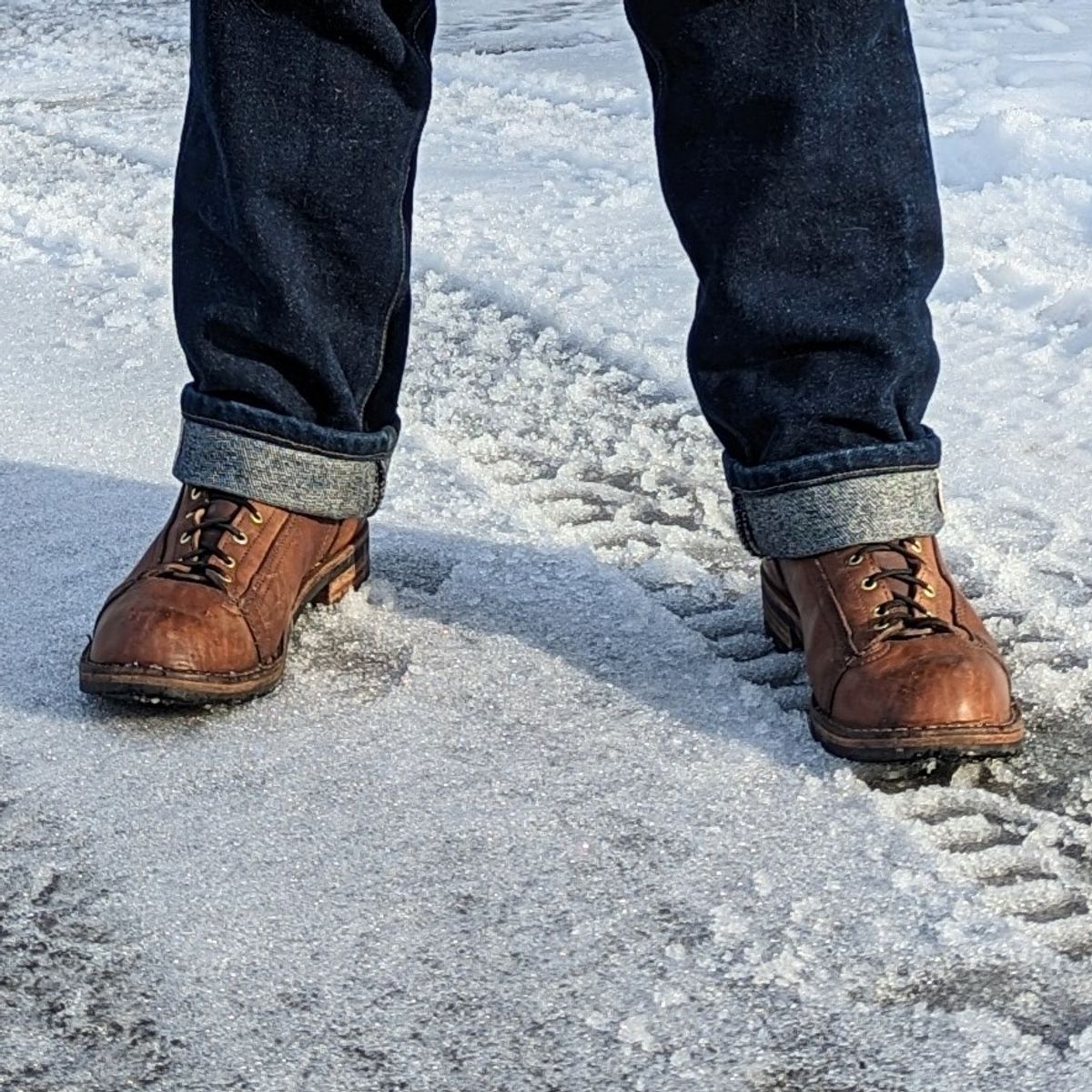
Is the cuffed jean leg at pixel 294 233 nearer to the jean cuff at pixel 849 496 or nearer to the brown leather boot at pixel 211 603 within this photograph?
the brown leather boot at pixel 211 603

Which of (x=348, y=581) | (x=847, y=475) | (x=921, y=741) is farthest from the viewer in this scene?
(x=348, y=581)

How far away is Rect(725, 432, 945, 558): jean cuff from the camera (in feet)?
4.75

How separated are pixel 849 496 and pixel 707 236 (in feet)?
0.83

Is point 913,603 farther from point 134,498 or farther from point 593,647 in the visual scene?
point 134,498

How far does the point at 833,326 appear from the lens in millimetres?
1426

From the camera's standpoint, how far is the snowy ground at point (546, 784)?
108 centimetres

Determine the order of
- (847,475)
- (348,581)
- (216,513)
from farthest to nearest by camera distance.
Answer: (348,581), (216,513), (847,475)

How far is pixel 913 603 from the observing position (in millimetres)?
1439

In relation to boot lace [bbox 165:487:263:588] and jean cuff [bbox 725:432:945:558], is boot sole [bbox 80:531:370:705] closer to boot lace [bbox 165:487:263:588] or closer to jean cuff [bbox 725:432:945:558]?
boot lace [bbox 165:487:263:588]

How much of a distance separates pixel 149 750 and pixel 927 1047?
27.0 inches

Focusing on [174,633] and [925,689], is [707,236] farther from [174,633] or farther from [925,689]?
[174,633]

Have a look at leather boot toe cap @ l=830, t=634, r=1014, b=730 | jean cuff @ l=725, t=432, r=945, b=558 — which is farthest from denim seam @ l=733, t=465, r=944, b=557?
leather boot toe cap @ l=830, t=634, r=1014, b=730

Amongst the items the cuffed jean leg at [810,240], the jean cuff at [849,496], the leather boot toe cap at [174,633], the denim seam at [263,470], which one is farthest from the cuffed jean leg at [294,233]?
→ the jean cuff at [849,496]

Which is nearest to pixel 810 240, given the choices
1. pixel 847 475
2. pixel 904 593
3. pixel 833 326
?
pixel 833 326
